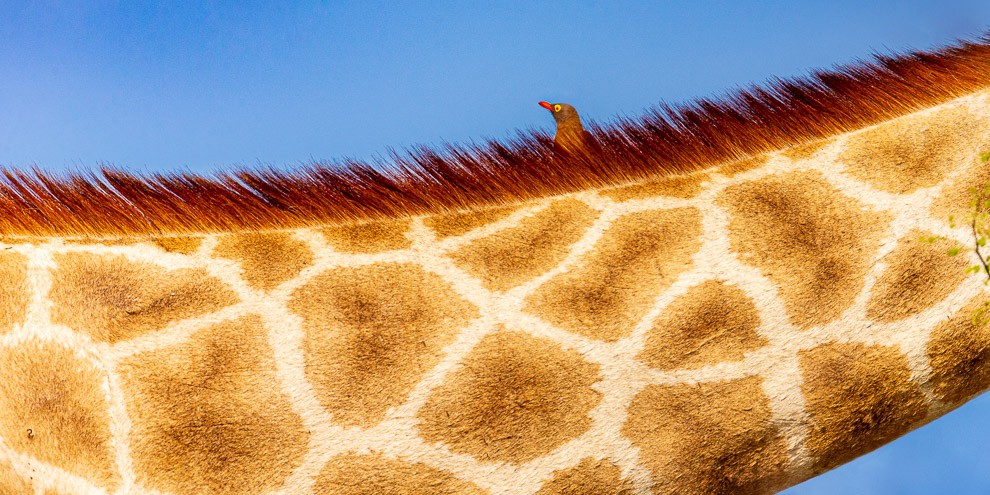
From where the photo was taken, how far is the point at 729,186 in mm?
2785

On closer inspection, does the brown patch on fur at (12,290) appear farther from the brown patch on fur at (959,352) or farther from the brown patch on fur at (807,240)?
the brown patch on fur at (959,352)

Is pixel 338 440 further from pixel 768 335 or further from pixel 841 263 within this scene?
pixel 841 263

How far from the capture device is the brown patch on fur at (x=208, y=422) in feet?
8.14

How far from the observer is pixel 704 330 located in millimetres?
2643

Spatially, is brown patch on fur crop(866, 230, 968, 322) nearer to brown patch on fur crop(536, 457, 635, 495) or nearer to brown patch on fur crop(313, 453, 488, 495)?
brown patch on fur crop(536, 457, 635, 495)

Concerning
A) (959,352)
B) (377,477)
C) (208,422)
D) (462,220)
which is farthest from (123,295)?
(959,352)

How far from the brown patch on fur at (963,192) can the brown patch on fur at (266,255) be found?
1972mm

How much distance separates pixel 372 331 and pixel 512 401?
0.46 metres

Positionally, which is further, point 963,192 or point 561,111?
point 561,111

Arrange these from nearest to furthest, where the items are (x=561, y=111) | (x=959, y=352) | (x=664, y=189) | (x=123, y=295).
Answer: (x=123, y=295)
(x=959, y=352)
(x=664, y=189)
(x=561, y=111)

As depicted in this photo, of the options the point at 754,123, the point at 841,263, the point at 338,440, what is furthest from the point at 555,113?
the point at 338,440

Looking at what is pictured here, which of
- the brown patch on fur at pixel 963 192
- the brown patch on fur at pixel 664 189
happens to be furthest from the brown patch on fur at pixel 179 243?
the brown patch on fur at pixel 963 192

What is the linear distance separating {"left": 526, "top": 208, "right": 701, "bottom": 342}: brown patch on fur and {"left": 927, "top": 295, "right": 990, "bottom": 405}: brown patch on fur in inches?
31.9

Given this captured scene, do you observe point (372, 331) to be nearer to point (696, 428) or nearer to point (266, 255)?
point (266, 255)
